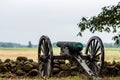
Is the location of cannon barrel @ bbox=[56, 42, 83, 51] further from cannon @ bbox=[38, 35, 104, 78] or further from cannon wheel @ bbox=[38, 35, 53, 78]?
cannon wheel @ bbox=[38, 35, 53, 78]

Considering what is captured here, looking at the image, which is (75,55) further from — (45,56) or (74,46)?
(45,56)

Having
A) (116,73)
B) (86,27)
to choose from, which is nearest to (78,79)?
(86,27)

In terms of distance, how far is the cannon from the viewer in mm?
20859

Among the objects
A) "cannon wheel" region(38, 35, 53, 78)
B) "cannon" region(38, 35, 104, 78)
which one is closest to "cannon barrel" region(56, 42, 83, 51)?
"cannon" region(38, 35, 104, 78)

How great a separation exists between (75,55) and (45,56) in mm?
1273

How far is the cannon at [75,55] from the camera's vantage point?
2086 cm

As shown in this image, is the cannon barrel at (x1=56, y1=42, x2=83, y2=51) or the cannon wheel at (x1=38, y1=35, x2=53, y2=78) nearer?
the cannon barrel at (x1=56, y1=42, x2=83, y2=51)

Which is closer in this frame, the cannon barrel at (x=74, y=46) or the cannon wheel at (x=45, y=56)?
the cannon barrel at (x=74, y=46)

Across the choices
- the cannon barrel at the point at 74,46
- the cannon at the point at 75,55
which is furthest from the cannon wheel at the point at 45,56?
the cannon barrel at the point at 74,46

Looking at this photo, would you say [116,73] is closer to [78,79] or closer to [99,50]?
[99,50]

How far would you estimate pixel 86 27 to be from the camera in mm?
23844

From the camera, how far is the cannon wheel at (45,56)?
21047 millimetres

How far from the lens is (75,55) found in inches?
827

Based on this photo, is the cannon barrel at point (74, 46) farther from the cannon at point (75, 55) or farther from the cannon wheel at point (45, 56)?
the cannon wheel at point (45, 56)
